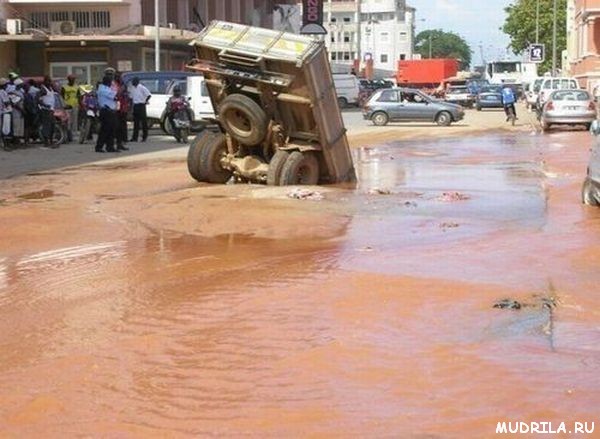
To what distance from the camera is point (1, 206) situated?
556 inches

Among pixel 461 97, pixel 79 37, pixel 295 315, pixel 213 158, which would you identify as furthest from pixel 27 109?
pixel 461 97

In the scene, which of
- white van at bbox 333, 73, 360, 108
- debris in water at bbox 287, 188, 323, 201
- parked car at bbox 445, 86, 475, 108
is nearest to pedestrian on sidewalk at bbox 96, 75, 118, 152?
debris in water at bbox 287, 188, 323, 201

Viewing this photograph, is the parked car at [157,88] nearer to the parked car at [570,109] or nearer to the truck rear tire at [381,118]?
the truck rear tire at [381,118]

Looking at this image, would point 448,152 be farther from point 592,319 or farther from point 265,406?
point 265,406

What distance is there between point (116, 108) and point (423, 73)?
212 feet

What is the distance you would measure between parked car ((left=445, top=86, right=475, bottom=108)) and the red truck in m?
21.5

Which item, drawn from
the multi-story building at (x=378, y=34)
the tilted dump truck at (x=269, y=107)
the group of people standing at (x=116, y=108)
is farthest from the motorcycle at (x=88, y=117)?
the multi-story building at (x=378, y=34)

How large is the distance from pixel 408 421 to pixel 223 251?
5.43 meters

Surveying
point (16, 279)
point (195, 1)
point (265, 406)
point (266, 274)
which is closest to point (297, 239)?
point (266, 274)

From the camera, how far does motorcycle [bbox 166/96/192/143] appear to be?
28.4m

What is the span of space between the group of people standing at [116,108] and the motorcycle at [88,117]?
0.85 meters

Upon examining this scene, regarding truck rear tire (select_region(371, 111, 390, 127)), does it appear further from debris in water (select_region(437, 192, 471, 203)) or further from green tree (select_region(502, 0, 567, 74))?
green tree (select_region(502, 0, 567, 74))

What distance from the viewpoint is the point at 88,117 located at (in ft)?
86.6

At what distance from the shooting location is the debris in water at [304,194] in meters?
14.3
